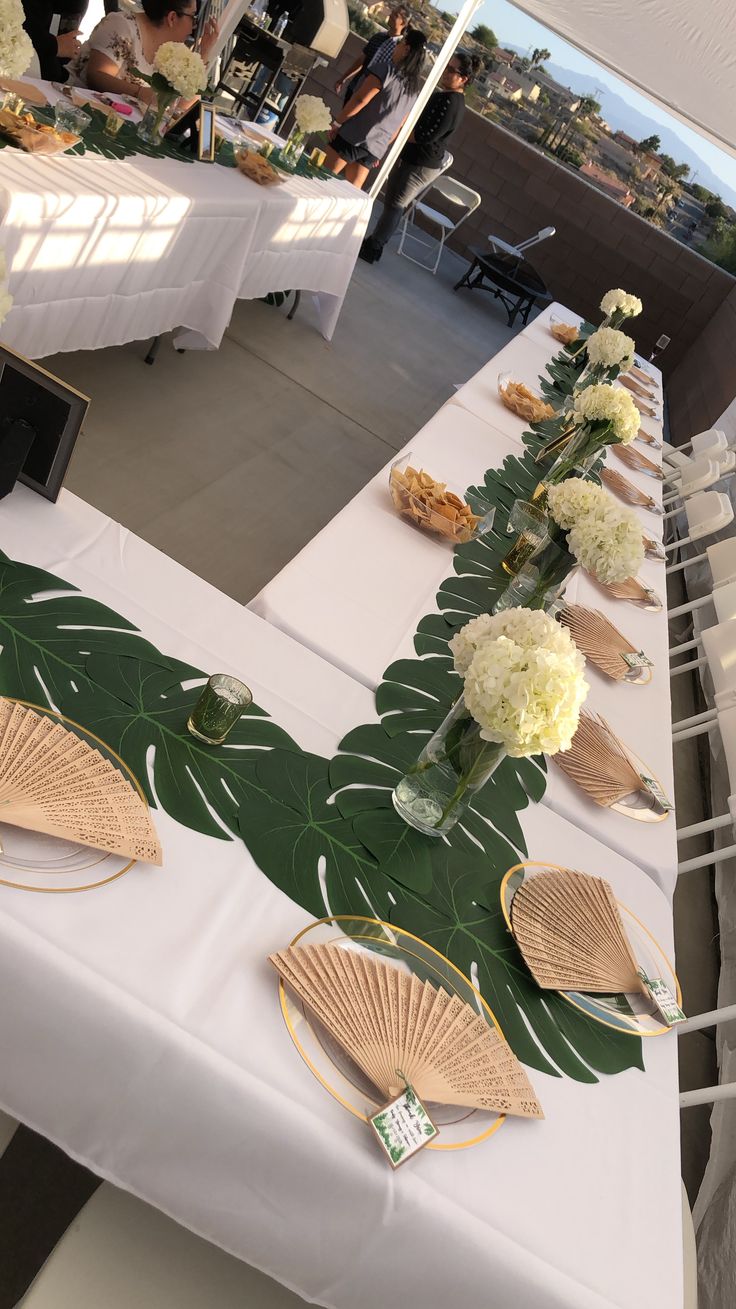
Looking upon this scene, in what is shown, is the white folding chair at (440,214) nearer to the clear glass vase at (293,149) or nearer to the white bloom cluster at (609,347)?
the clear glass vase at (293,149)

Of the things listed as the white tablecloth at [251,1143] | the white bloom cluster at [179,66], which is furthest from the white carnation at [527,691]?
the white bloom cluster at [179,66]

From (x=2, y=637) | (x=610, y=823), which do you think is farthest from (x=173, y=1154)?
(x=610, y=823)

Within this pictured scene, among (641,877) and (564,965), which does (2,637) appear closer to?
(564,965)

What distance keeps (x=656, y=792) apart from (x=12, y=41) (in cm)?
237

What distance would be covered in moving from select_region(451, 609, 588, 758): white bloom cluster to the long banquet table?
1.54 feet

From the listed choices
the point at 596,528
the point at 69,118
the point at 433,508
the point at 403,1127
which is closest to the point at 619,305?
the point at 69,118

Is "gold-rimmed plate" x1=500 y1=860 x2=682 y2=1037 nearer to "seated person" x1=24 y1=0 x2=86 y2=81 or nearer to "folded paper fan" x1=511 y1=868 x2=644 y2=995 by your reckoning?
"folded paper fan" x1=511 y1=868 x2=644 y2=995

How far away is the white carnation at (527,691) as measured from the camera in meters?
1.14

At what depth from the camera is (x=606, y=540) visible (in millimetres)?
1817

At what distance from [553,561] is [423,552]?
12.6 inches

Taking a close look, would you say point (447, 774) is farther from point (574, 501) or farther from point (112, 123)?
point (112, 123)

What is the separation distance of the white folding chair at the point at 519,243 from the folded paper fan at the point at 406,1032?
25.6 feet

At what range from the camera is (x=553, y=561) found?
192 centimetres

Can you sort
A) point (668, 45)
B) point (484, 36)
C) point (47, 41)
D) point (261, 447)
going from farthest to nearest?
point (484, 36) → point (47, 41) → point (261, 447) → point (668, 45)
